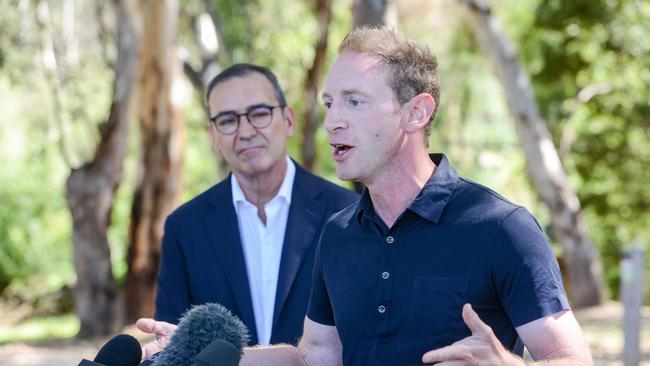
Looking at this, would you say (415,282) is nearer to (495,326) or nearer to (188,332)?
(495,326)

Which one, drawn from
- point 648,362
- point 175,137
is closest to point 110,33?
point 175,137

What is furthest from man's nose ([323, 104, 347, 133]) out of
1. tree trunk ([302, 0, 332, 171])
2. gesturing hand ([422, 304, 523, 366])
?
tree trunk ([302, 0, 332, 171])

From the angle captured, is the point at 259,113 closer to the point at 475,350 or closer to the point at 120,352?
the point at 120,352

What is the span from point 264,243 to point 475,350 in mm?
2620

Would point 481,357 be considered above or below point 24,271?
above

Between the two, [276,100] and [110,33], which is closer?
[276,100]

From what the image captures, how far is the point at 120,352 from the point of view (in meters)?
3.03

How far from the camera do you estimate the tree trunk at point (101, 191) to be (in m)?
17.1

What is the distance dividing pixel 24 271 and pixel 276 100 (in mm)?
24033

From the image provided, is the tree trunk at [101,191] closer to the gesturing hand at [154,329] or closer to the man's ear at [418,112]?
the gesturing hand at [154,329]

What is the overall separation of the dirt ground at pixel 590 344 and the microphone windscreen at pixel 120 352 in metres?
9.36

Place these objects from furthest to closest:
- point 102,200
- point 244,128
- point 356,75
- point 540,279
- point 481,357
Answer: point 102,200 → point 244,128 → point 356,75 → point 540,279 → point 481,357

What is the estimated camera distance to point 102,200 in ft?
56.5

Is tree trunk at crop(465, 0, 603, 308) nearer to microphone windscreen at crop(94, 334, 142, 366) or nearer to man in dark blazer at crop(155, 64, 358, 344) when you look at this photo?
man in dark blazer at crop(155, 64, 358, 344)
